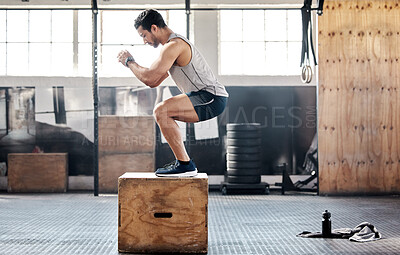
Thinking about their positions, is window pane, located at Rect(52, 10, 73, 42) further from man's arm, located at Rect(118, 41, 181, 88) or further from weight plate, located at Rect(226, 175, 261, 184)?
man's arm, located at Rect(118, 41, 181, 88)

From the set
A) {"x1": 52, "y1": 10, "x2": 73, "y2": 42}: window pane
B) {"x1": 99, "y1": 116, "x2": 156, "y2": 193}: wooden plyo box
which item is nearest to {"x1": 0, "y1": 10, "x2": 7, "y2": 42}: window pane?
{"x1": 52, "y1": 10, "x2": 73, "y2": 42}: window pane

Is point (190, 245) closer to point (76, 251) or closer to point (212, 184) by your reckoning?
point (76, 251)

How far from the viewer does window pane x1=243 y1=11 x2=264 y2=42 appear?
7.07 meters

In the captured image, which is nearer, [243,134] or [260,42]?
[243,134]

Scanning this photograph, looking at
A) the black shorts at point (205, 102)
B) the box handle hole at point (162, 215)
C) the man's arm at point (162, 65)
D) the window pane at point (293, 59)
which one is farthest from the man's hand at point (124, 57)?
the window pane at point (293, 59)

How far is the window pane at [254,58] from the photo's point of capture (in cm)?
709

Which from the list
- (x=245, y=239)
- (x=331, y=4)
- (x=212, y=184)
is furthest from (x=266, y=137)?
(x=245, y=239)

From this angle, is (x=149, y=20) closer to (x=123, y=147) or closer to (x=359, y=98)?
(x=123, y=147)

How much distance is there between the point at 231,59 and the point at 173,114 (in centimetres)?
421

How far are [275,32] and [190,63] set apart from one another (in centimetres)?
443

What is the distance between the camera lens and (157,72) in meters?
2.91

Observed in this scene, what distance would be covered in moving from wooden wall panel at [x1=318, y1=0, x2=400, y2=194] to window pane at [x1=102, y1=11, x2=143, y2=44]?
287 cm

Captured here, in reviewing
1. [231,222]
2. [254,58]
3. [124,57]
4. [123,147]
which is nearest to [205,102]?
[124,57]

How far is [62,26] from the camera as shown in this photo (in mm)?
7094
